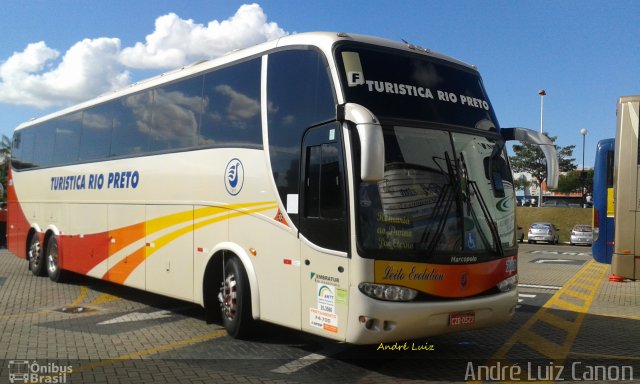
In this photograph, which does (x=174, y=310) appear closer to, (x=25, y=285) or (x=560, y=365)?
(x=25, y=285)

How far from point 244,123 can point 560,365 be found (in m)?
4.73

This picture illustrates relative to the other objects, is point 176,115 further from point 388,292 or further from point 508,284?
point 508,284

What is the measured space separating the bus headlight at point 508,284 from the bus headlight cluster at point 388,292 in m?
1.36

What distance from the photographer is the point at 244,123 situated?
783cm

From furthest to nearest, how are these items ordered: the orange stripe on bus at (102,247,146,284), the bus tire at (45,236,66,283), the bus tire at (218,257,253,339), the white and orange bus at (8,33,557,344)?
the bus tire at (45,236,66,283)
the orange stripe on bus at (102,247,146,284)
the bus tire at (218,257,253,339)
the white and orange bus at (8,33,557,344)

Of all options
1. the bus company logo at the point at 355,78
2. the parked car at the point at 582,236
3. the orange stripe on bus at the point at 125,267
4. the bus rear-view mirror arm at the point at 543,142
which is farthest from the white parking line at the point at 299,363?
the parked car at the point at 582,236

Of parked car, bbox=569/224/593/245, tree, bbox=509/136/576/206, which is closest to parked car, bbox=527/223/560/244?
parked car, bbox=569/224/593/245

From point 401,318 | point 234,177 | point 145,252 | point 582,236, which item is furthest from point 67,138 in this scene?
point 582,236

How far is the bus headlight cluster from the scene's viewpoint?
19.4ft

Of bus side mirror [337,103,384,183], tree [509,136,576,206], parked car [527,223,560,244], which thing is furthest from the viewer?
tree [509,136,576,206]

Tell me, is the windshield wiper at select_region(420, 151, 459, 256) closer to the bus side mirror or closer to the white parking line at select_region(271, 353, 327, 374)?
the bus side mirror

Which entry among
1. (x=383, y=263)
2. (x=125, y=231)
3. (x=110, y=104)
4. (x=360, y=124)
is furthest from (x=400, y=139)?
(x=110, y=104)

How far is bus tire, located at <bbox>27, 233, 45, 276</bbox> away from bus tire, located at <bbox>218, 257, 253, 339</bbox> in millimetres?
7543

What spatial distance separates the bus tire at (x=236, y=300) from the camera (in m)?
7.58
